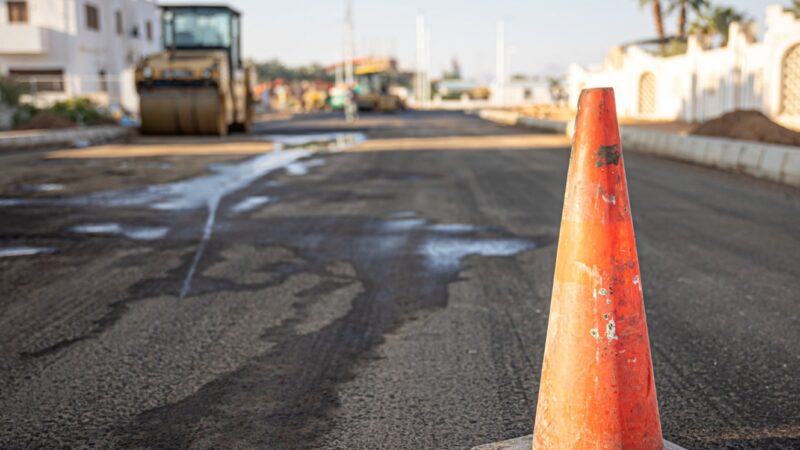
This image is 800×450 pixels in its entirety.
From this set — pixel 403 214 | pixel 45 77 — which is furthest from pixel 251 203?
pixel 45 77

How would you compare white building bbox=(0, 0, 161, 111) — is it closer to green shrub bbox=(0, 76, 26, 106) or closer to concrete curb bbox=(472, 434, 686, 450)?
green shrub bbox=(0, 76, 26, 106)

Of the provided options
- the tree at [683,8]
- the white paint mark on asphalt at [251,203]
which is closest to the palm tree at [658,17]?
the tree at [683,8]

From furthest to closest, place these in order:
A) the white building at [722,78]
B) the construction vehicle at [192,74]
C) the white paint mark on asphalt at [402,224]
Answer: the white building at [722,78] → the construction vehicle at [192,74] → the white paint mark on asphalt at [402,224]

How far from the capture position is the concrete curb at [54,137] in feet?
61.4

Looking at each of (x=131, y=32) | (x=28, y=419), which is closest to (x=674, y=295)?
(x=28, y=419)

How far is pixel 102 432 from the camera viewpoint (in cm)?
287

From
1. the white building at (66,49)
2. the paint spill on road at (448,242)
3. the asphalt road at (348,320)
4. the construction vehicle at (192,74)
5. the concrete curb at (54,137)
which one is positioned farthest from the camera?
the white building at (66,49)

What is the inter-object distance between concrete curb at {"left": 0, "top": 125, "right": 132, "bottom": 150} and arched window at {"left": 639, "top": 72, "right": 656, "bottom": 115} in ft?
69.0

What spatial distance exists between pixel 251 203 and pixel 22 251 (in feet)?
10.3

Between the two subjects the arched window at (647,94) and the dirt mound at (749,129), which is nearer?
the dirt mound at (749,129)

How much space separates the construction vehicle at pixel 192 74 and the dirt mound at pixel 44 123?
12.2 feet

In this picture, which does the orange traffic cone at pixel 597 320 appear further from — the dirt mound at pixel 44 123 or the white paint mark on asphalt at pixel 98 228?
the dirt mound at pixel 44 123

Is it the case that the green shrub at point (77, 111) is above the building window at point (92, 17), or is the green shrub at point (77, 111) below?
below

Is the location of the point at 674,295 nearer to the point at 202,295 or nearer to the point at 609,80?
the point at 202,295
